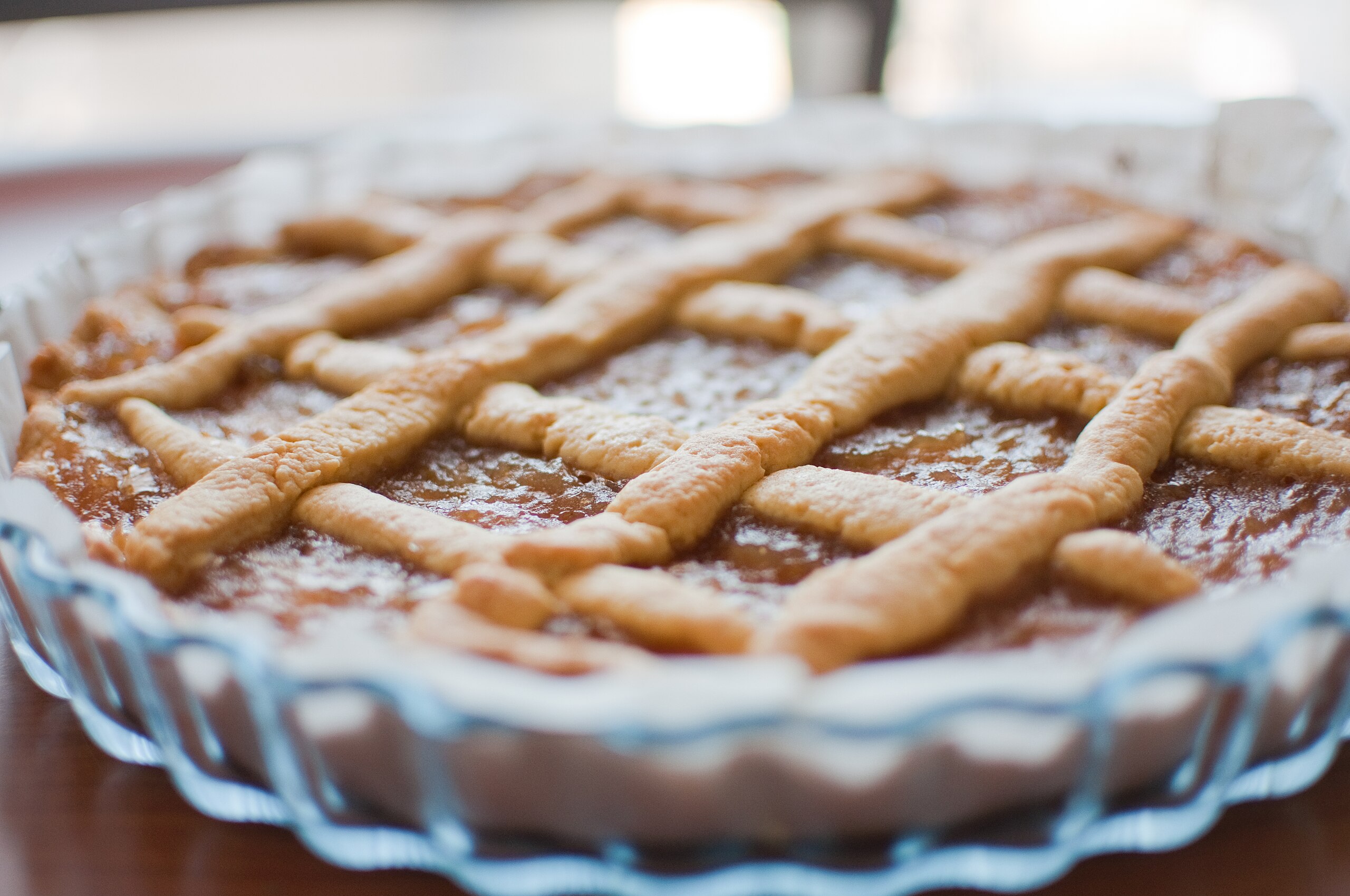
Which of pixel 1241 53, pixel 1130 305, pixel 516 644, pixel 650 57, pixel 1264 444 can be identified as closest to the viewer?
pixel 516 644

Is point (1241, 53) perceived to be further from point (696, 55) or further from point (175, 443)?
point (175, 443)

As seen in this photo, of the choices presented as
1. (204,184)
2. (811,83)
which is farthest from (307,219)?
(811,83)

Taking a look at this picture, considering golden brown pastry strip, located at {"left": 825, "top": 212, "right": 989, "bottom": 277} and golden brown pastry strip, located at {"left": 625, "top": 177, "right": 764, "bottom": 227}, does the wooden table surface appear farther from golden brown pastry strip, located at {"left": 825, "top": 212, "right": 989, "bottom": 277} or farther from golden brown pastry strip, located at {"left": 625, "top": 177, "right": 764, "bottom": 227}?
golden brown pastry strip, located at {"left": 625, "top": 177, "right": 764, "bottom": 227}

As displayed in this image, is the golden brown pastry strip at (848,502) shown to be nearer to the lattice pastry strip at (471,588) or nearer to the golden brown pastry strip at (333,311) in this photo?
the lattice pastry strip at (471,588)

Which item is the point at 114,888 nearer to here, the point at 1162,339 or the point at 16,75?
the point at 1162,339

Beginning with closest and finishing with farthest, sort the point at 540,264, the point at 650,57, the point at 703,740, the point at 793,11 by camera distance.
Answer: the point at 703,740 < the point at 540,264 < the point at 793,11 < the point at 650,57

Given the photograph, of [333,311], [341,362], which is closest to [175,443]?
[341,362]
